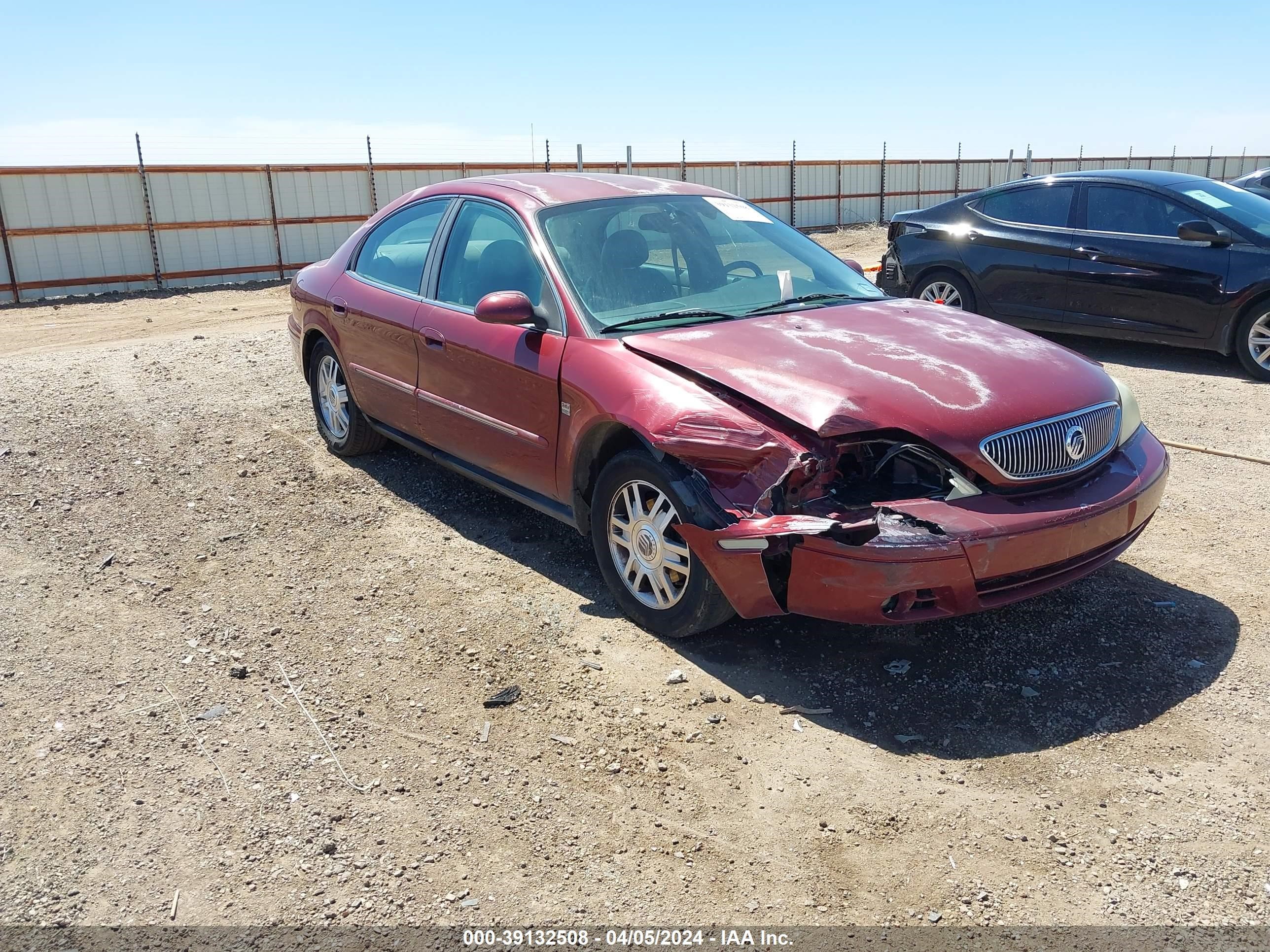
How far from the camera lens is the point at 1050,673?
370cm

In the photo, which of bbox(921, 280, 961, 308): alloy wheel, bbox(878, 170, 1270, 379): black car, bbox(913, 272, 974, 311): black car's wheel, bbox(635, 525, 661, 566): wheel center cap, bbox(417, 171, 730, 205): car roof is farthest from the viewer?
bbox(921, 280, 961, 308): alloy wheel

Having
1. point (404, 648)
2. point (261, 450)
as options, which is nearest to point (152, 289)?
point (261, 450)

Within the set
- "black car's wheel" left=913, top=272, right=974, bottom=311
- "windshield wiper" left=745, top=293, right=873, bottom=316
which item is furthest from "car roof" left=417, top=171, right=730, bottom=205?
"black car's wheel" left=913, top=272, right=974, bottom=311

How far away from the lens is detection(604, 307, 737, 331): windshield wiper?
428cm

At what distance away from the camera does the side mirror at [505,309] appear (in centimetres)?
430

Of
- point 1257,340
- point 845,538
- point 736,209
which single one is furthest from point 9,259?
point 845,538

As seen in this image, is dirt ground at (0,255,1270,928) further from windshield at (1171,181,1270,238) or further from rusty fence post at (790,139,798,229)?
rusty fence post at (790,139,798,229)

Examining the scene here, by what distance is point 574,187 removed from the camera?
505cm

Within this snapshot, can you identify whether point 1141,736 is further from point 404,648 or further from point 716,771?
point 404,648

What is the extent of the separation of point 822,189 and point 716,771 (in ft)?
87.1

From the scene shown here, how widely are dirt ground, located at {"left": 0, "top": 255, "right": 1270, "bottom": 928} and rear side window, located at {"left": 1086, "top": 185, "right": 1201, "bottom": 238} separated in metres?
3.67

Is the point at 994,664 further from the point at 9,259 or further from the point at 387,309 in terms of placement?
the point at 9,259

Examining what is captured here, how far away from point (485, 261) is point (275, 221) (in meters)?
15.9

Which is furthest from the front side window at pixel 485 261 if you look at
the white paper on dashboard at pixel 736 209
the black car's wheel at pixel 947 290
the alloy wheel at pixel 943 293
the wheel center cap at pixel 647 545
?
the alloy wheel at pixel 943 293
